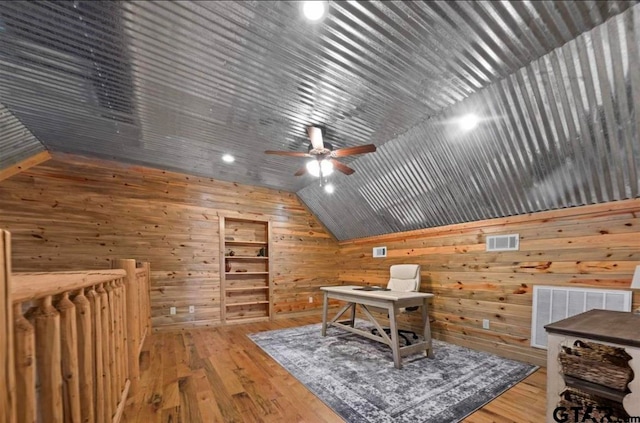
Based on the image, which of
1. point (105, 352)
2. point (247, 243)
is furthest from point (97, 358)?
point (247, 243)

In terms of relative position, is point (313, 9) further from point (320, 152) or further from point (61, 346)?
point (61, 346)

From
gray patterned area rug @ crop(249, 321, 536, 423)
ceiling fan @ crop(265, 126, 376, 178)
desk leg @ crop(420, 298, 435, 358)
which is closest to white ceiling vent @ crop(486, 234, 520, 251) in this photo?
desk leg @ crop(420, 298, 435, 358)

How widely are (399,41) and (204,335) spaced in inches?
176

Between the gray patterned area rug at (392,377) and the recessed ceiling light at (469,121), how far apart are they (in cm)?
244

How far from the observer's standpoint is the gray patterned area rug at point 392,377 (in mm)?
2158

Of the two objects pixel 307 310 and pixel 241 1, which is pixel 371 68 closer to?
pixel 241 1

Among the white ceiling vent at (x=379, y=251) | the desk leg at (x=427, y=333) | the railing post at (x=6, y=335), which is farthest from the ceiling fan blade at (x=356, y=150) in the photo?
the white ceiling vent at (x=379, y=251)

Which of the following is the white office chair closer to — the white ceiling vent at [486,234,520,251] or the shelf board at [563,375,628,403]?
the white ceiling vent at [486,234,520,251]

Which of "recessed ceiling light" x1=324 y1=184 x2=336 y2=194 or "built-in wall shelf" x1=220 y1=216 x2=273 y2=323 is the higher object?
"recessed ceiling light" x1=324 y1=184 x2=336 y2=194

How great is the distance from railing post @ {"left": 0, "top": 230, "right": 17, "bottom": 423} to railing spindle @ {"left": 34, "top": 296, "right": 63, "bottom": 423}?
0.30 meters

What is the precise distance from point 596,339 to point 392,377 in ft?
5.53

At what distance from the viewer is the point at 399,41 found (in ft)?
6.22

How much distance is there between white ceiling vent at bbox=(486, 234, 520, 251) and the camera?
329 centimetres

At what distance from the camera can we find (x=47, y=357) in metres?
0.98
